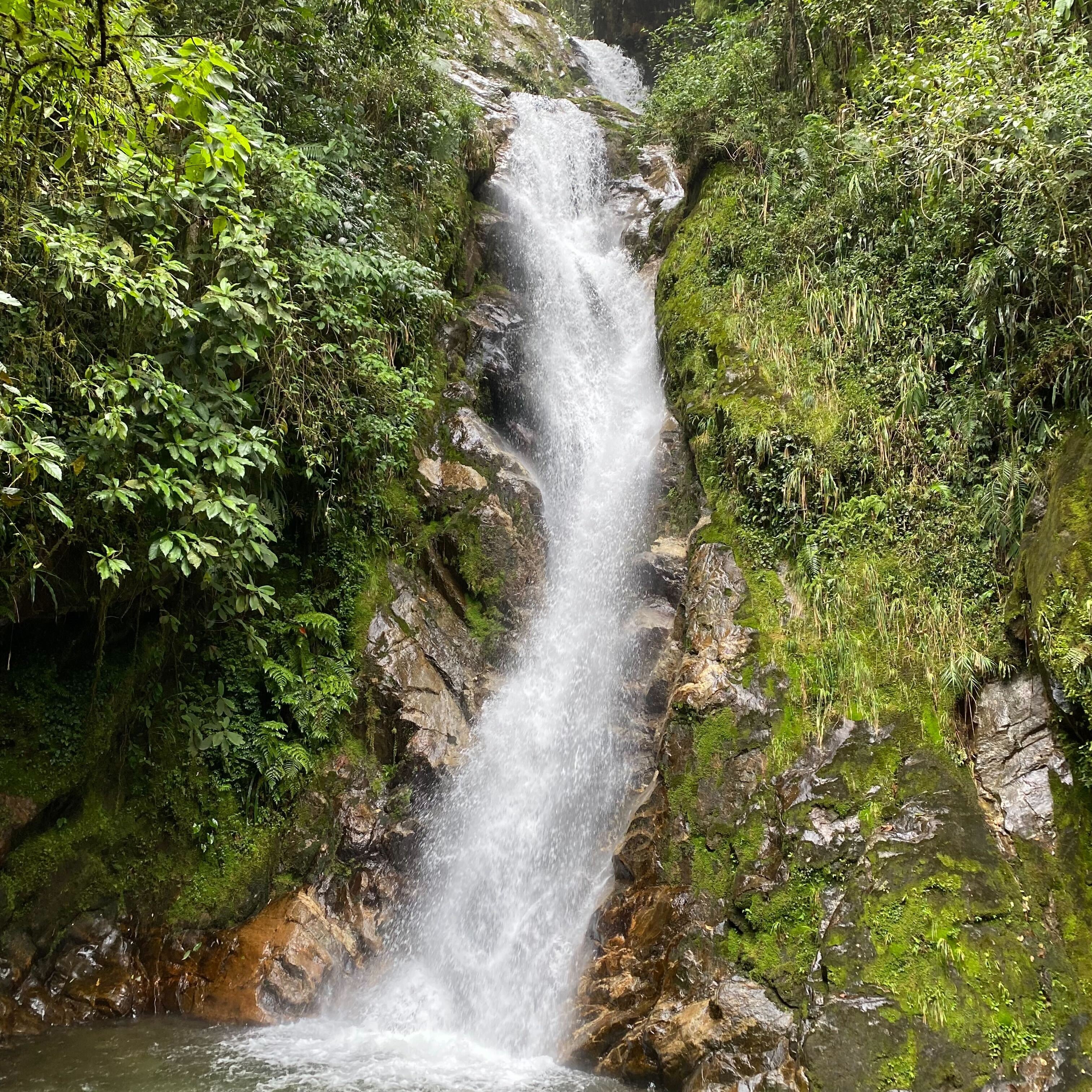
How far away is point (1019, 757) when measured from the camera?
605 cm

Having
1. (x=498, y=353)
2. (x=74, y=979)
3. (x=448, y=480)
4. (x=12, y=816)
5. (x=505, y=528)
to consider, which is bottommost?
(x=74, y=979)

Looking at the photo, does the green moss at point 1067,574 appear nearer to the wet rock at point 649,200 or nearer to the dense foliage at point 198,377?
the dense foliage at point 198,377

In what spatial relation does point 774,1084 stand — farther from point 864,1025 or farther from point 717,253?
point 717,253

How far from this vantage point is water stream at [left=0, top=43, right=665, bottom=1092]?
5898mm

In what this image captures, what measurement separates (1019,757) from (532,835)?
493 centimetres

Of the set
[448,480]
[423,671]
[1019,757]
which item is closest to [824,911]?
[1019,757]

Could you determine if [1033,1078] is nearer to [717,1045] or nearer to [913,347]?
[717,1045]

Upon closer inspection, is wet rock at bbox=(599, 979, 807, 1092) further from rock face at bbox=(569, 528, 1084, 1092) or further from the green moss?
the green moss

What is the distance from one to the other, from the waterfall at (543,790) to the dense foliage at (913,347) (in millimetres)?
1965

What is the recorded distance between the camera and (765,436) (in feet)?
29.6

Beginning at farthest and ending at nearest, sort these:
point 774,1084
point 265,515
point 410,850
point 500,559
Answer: point 500,559 < point 410,850 < point 265,515 < point 774,1084

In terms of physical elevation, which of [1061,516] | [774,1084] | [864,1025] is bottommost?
[774,1084]

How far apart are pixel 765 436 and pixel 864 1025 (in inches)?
240

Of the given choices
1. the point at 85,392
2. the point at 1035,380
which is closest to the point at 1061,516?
the point at 1035,380
